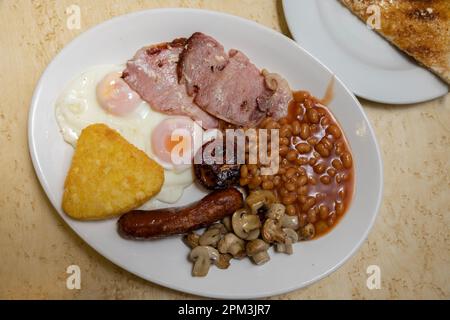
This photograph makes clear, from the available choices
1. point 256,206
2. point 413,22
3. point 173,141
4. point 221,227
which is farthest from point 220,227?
point 413,22

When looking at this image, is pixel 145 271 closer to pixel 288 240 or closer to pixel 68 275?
pixel 68 275

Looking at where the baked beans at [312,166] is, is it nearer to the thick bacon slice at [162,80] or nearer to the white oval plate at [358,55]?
the white oval plate at [358,55]

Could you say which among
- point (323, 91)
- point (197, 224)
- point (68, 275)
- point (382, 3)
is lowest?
point (68, 275)

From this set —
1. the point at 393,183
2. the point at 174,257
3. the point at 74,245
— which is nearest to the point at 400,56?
the point at 393,183

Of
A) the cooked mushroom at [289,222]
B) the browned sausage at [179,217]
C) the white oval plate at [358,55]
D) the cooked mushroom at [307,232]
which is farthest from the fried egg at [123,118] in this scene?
the white oval plate at [358,55]

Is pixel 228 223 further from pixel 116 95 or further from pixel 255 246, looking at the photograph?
pixel 116 95

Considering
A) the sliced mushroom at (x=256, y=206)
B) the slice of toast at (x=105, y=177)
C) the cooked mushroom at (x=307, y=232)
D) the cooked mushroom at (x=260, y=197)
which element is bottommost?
the cooked mushroom at (x=307, y=232)

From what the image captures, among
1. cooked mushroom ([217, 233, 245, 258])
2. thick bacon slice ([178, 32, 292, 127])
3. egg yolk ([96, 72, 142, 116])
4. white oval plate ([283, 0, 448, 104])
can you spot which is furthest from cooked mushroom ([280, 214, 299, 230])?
egg yolk ([96, 72, 142, 116])
